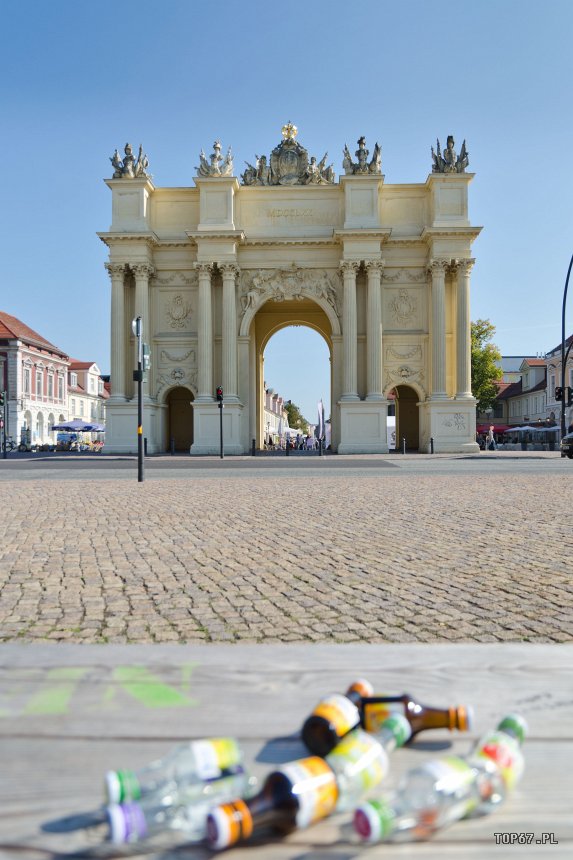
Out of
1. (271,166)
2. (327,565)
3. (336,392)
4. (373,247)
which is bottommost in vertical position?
(327,565)

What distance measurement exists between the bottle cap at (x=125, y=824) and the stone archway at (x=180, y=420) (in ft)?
144

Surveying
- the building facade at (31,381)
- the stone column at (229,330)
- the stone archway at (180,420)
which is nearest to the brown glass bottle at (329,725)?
the stone column at (229,330)

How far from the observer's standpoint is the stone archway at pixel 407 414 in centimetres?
4600

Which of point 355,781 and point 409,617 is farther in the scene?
point 409,617

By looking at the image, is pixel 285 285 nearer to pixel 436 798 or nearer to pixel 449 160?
pixel 449 160

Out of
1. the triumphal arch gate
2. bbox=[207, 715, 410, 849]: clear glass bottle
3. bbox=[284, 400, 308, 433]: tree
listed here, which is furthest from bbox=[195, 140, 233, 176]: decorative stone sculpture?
bbox=[284, 400, 308, 433]: tree

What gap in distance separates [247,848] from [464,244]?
4188 centimetres

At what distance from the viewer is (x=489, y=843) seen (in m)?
1.58

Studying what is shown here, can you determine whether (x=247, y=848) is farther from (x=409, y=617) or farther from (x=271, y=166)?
(x=271, y=166)

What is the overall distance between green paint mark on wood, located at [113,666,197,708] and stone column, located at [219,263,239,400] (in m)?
38.2

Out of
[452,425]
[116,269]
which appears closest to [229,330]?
[116,269]

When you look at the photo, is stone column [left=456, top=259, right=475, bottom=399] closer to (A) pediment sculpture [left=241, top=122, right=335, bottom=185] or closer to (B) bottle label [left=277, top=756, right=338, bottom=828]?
(A) pediment sculpture [left=241, top=122, right=335, bottom=185]

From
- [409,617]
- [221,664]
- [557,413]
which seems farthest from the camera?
[557,413]

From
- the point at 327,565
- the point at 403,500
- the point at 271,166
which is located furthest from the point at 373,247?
the point at 327,565
